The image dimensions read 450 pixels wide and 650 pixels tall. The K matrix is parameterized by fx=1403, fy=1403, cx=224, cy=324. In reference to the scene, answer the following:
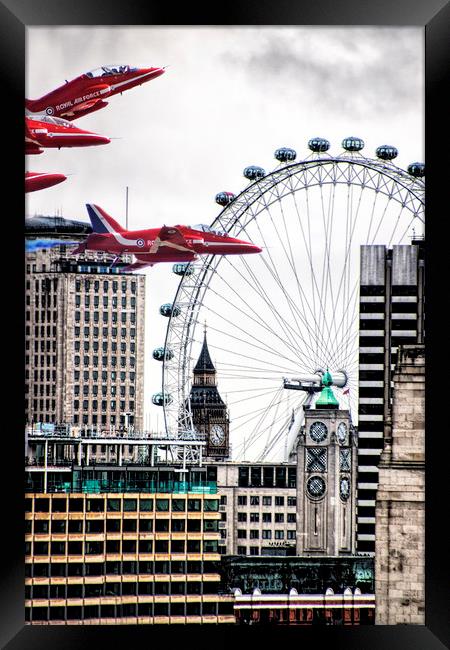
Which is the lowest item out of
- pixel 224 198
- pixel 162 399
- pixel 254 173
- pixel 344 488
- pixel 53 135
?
pixel 344 488

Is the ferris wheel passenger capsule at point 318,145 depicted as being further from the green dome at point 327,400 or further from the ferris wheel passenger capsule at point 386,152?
the green dome at point 327,400

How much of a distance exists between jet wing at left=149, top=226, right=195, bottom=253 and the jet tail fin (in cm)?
54

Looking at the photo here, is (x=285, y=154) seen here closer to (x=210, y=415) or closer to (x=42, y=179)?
(x=42, y=179)

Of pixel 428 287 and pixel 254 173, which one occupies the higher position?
pixel 254 173

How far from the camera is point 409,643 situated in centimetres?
1016

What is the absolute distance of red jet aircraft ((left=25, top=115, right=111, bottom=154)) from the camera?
14.6 m

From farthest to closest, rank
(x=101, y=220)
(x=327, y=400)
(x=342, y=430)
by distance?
(x=342, y=430)
(x=327, y=400)
(x=101, y=220)

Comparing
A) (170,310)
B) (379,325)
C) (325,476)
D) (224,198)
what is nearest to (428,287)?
(224,198)

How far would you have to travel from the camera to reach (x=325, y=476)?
118ft

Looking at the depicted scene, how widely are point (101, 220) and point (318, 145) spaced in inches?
166

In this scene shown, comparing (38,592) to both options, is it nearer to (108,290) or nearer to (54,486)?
(54,486)

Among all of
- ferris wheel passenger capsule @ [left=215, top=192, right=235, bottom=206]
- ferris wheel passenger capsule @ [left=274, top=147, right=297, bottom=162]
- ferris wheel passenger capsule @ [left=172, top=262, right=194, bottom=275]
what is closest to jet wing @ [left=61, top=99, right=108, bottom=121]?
ferris wheel passenger capsule @ [left=274, top=147, right=297, bottom=162]

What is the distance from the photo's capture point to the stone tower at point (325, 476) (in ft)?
115

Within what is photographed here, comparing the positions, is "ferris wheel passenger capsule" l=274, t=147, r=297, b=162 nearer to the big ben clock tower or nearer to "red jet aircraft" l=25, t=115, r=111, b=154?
"red jet aircraft" l=25, t=115, r=111, b=154
